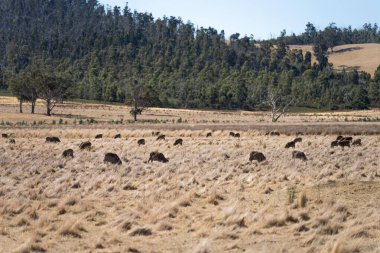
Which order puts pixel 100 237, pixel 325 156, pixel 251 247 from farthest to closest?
pixel 325 156, pixel 100 237, pixel 251 247

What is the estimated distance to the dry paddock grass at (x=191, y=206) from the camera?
9953 mm

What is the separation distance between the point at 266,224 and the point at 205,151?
56.9 feet

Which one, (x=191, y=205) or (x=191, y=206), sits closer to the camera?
(x=191, y=206)

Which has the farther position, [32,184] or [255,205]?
[32,184]

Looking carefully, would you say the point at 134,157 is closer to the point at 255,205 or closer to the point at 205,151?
the point at 205,151

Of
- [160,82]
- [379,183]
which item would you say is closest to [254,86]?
[160,82]

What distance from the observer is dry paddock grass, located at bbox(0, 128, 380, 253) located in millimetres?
9953

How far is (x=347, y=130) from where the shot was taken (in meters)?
44.0

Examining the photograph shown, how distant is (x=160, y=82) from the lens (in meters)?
161

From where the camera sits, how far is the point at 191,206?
13.3 metres

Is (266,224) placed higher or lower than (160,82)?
lower

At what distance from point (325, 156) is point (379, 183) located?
8.97m

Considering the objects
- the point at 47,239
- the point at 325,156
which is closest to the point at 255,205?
the point at 47,239

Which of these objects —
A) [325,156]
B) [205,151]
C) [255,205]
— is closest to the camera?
[255,205]
